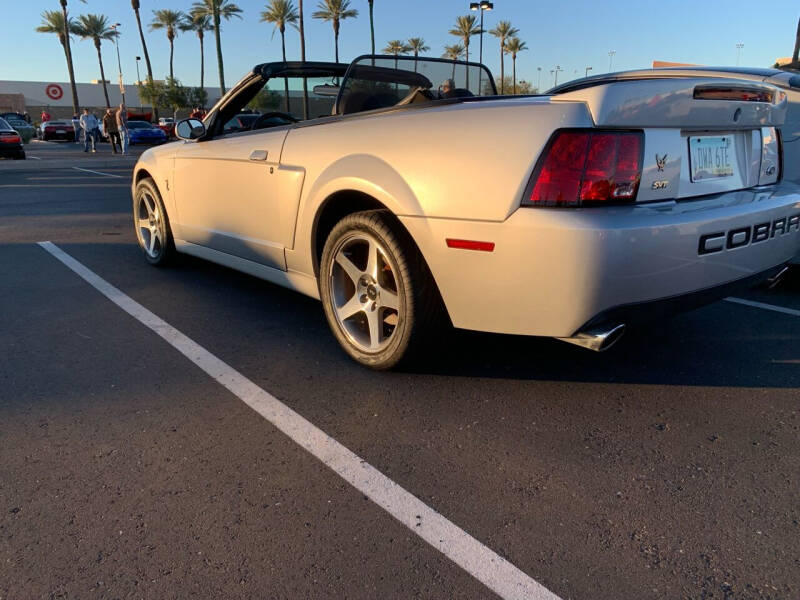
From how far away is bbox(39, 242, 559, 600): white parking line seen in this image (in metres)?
1.83

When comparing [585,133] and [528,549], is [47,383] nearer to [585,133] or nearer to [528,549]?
[528,549]

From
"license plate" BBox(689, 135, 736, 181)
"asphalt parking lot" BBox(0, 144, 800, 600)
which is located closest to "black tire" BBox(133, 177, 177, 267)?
"asphalt parking lot" BBox(0, 144, 800, 600)

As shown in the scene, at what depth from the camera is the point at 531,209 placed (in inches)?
95.6

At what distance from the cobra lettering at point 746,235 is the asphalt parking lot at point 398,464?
0.72 m

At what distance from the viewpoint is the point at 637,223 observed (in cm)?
239

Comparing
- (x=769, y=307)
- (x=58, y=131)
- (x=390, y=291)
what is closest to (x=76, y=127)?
(x=58, y=131)

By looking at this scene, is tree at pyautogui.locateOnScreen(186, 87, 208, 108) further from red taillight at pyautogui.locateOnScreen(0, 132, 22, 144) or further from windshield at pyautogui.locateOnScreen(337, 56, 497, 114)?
windshield at pyautogui.locateOnScreen(337, 56, 497, 114)

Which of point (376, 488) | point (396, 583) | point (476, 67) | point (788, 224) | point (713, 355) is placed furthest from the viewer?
point (476, 67)

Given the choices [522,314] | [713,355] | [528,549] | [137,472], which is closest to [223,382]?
[137,472]

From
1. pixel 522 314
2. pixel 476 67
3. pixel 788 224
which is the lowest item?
pixel 522 314

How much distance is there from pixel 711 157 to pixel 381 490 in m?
1.95

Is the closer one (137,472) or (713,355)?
(137,472)

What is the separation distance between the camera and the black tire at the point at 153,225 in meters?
5.21

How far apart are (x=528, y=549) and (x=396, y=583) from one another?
421 millimetres
